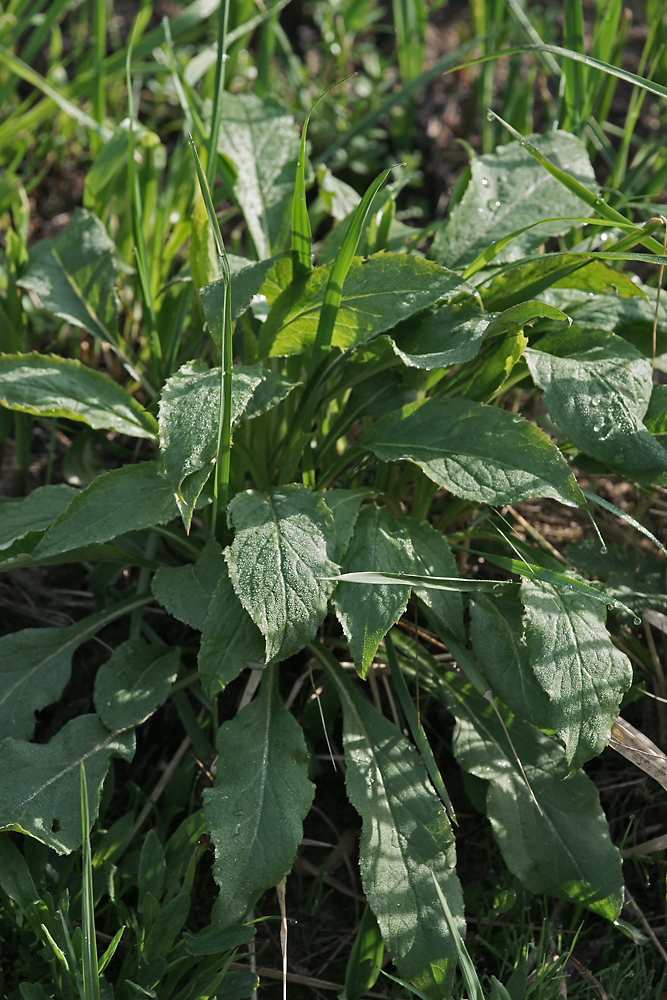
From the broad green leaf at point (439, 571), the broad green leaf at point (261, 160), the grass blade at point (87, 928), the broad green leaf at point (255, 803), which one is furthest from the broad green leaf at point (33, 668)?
the broad green leaf at point (261, 160)

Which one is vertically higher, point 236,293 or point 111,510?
point 236,293

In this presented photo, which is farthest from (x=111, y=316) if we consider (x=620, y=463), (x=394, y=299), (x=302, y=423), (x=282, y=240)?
(x=620, y=463)

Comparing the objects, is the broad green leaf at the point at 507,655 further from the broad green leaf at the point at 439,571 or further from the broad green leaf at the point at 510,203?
the broad green leaf at the point at 510,203

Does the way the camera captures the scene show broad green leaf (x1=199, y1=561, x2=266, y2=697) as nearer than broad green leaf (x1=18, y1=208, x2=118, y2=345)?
Yes

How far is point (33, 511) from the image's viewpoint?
1.54 m

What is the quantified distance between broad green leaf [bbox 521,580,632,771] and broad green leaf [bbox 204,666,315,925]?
1.39 feet

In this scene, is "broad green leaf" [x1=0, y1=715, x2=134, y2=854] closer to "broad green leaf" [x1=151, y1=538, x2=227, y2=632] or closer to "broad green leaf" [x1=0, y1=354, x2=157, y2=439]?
"broad green leaf" [x1=151, y1=538, x2=227, y2=632]

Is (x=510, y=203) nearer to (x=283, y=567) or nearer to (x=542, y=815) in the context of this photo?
(x=283, y=567)

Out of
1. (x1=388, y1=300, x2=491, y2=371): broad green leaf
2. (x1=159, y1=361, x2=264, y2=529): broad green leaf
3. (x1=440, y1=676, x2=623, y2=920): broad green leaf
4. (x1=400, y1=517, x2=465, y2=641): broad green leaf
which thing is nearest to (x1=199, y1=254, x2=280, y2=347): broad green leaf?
(x1=159, y1=361, x2=264, y2=529): broad green leaf

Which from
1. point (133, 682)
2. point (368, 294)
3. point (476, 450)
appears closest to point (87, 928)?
point (133, 682)

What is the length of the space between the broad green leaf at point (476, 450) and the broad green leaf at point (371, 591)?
0.40 feet

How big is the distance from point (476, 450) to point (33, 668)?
3.01 ft

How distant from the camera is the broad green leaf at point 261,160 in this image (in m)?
1.79

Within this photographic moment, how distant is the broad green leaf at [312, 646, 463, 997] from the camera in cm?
123
